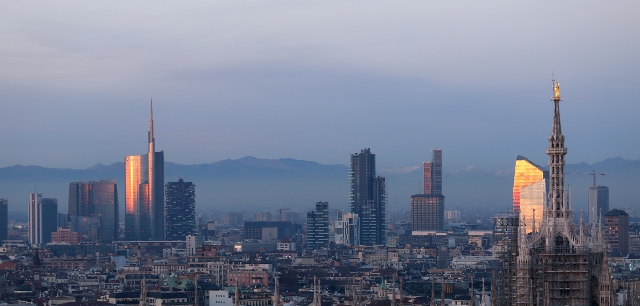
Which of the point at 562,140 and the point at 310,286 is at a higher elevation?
the point at 562,140

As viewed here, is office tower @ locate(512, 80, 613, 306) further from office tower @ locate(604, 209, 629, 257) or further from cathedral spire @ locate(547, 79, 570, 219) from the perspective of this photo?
office tower @ locate(604, 209, 629, 257)

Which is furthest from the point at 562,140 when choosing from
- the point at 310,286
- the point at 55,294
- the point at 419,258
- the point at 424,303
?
the point at 419,258

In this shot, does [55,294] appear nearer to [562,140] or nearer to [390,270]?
[390,270]

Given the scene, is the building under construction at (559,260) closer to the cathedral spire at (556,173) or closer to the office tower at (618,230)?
the cathedral spire at (556,173)

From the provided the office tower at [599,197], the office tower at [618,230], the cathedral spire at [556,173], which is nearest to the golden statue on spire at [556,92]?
the cathedral spire at [556,173]

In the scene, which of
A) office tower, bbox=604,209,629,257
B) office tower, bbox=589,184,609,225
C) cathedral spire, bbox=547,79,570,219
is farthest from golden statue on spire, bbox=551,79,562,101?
office tower, bbox=604,209,629,257

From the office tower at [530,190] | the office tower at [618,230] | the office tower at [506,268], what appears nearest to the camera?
the office tower at [506,268]

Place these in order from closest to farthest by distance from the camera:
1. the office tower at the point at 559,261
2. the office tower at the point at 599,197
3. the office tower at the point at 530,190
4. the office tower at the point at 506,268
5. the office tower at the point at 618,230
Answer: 1. the office tower at the point at 559,261
2. the office tower at the point at 506,268
3. the office tower at the point at 530,190
4. the office tower at the point at 599,197
5. the office tower at the point at 618,230
